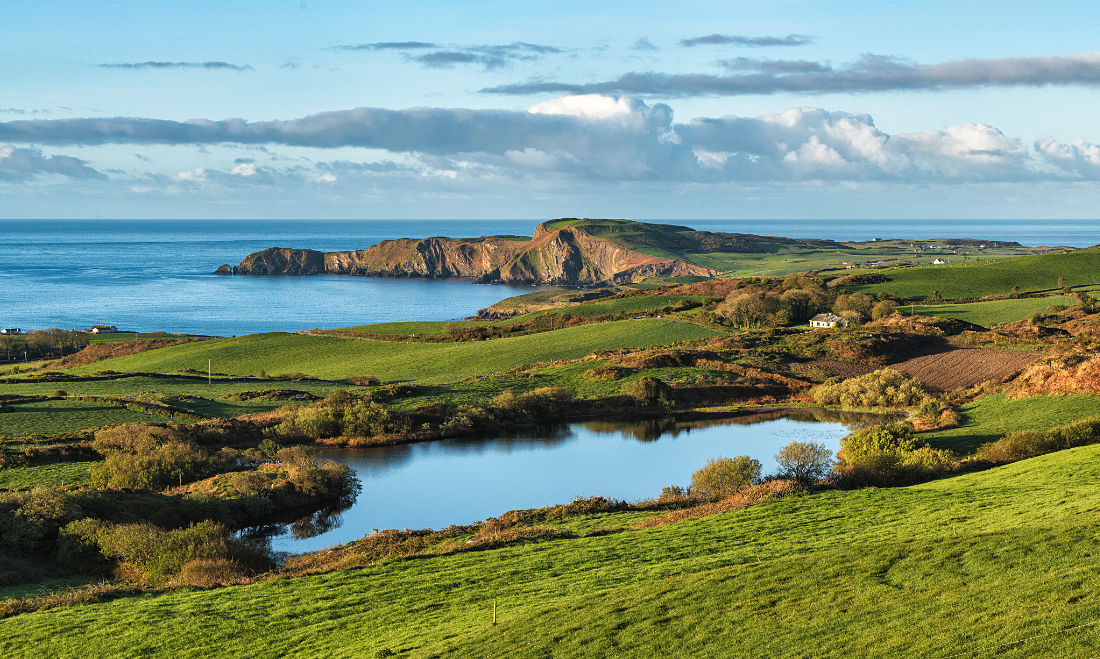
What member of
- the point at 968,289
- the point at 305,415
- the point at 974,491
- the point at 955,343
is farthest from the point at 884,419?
the point at 968,289

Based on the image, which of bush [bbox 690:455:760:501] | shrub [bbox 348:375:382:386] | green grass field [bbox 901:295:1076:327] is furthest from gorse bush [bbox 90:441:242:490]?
green grass field [bbox 901:295:1076:327]

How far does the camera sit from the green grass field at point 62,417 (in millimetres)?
52344

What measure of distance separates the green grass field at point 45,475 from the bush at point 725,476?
Result: 2758 centimetres

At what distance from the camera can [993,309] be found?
92.1 m

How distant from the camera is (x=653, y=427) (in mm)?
59000

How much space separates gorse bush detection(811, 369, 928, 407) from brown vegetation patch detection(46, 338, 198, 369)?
69.7 metres

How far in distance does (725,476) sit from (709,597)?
18400mm

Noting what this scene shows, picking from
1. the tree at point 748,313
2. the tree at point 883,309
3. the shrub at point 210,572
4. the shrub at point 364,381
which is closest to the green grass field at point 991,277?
the tree at point 883,309

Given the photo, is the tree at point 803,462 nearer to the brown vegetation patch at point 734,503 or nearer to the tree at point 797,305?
the brown vegetation patch at point 734,503

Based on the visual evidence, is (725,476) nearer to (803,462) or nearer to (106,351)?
(803,462)

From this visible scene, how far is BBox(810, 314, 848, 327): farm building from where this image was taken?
88125 mm

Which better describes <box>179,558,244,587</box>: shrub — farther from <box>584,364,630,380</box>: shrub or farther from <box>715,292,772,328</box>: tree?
<box>715,292,772,328</box>: tree

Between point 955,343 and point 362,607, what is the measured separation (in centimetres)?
6724

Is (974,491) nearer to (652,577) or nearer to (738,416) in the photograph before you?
(652,577)
